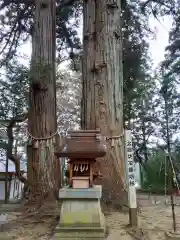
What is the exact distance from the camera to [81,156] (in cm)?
413

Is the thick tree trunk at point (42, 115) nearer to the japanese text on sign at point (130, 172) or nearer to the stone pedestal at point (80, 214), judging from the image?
the stone pedestal at point (80, 214)

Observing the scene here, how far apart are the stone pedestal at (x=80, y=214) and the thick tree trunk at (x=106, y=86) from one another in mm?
1265

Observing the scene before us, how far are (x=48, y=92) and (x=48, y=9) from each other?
1953 mm

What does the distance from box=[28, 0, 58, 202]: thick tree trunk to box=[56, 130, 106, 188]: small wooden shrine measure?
5.05 feet

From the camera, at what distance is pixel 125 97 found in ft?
32.2

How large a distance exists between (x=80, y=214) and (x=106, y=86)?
2.72m

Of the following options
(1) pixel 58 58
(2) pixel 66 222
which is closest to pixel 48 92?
(2) pixel 66 222

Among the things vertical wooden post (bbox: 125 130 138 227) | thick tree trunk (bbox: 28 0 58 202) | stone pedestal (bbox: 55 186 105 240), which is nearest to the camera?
stone pedestal (bbox: 55 186 105 240)

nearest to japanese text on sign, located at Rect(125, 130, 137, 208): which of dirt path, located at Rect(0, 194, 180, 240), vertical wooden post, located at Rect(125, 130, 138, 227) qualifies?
vertical wooden post, located at Rect(125, 130, 138, 227)

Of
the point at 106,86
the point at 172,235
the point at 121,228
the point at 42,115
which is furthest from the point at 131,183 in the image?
the point at 42,115

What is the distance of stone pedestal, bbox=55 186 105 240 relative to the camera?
12.9 feet

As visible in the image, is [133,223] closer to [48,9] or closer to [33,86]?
[33,86]

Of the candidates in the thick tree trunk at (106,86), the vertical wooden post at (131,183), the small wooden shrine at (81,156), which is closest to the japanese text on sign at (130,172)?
the vertical wooden post at (131,183)

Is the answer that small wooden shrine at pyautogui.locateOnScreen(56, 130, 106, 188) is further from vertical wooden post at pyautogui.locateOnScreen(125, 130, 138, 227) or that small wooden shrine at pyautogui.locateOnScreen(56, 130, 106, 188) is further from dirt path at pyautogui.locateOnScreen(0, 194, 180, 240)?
dirt path at pyautogui.locateOnScreen(0, 194, 180, 240)
